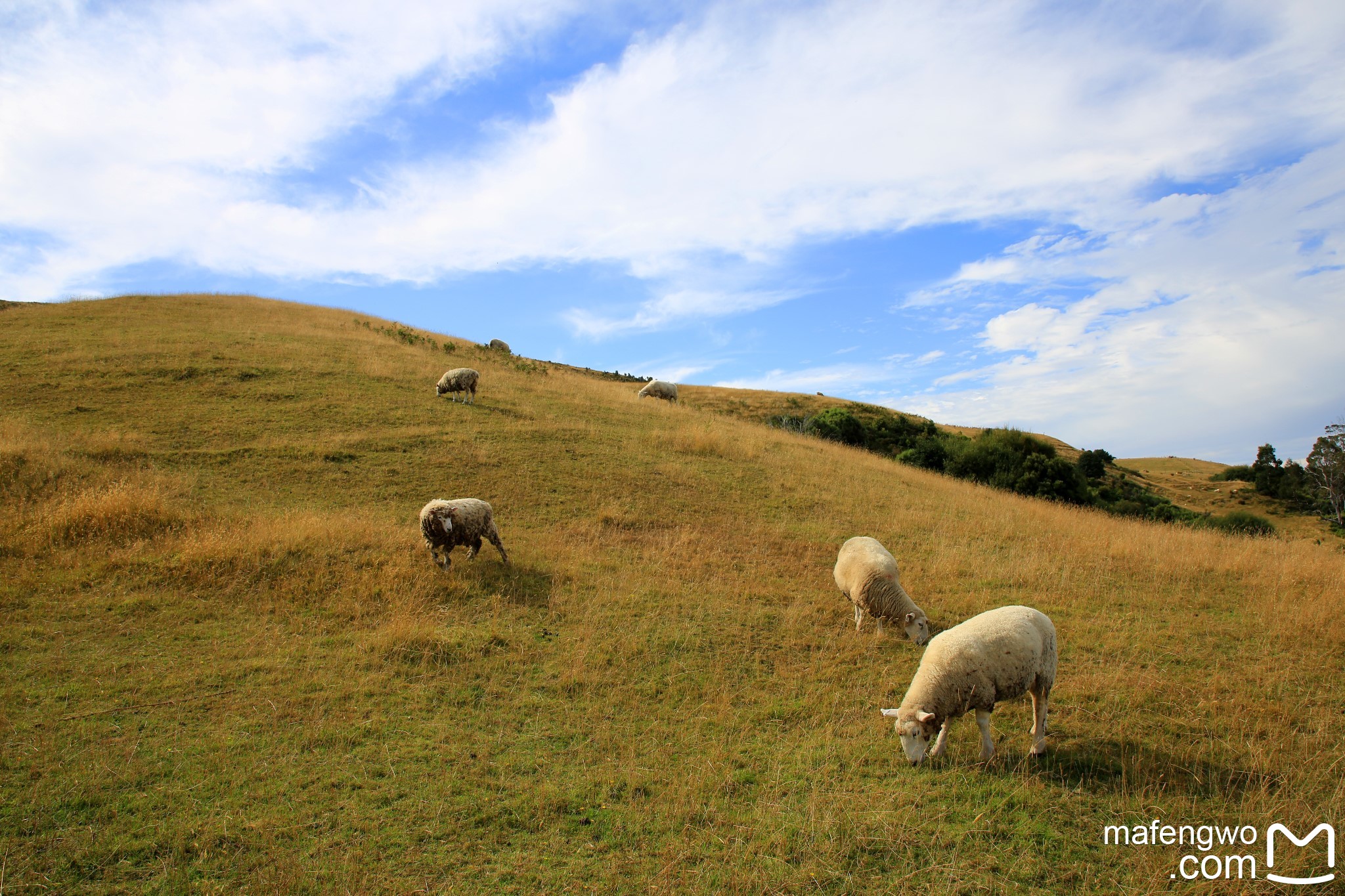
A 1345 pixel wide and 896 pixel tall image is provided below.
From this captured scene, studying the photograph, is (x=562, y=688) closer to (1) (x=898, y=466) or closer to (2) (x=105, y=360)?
(1) (x=898, y=466)

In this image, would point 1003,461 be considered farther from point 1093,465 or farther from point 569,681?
point 569,681

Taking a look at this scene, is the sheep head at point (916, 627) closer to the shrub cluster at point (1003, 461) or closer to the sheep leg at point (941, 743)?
the sheep leg at point (941, 743)

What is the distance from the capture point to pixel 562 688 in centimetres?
895

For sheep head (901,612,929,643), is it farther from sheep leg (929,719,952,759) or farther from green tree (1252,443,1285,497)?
green tree (1252,443,1285,497)

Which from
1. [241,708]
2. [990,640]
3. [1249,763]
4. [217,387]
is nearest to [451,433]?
[217,387]

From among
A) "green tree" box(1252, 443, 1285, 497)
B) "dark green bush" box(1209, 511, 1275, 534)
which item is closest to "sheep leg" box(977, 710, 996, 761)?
"dark green bush" box(1209, 511, 1275, 534)

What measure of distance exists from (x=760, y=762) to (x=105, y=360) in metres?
28.3

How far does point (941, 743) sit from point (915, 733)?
37 centimetres

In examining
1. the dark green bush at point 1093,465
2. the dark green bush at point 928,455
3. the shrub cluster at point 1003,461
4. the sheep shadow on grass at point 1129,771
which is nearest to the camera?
the sheep shadow on grass at point 1129,771

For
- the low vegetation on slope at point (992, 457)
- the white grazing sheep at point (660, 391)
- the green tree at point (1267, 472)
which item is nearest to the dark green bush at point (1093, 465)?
A: the low vegetation on slope at point (992, 457)

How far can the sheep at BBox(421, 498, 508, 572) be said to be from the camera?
12.6 meters

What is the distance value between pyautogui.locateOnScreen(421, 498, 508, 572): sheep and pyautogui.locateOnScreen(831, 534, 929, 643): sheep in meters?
6.66

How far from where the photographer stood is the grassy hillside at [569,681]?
5.84m

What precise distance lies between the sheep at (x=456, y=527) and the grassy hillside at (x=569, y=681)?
0.36 m
